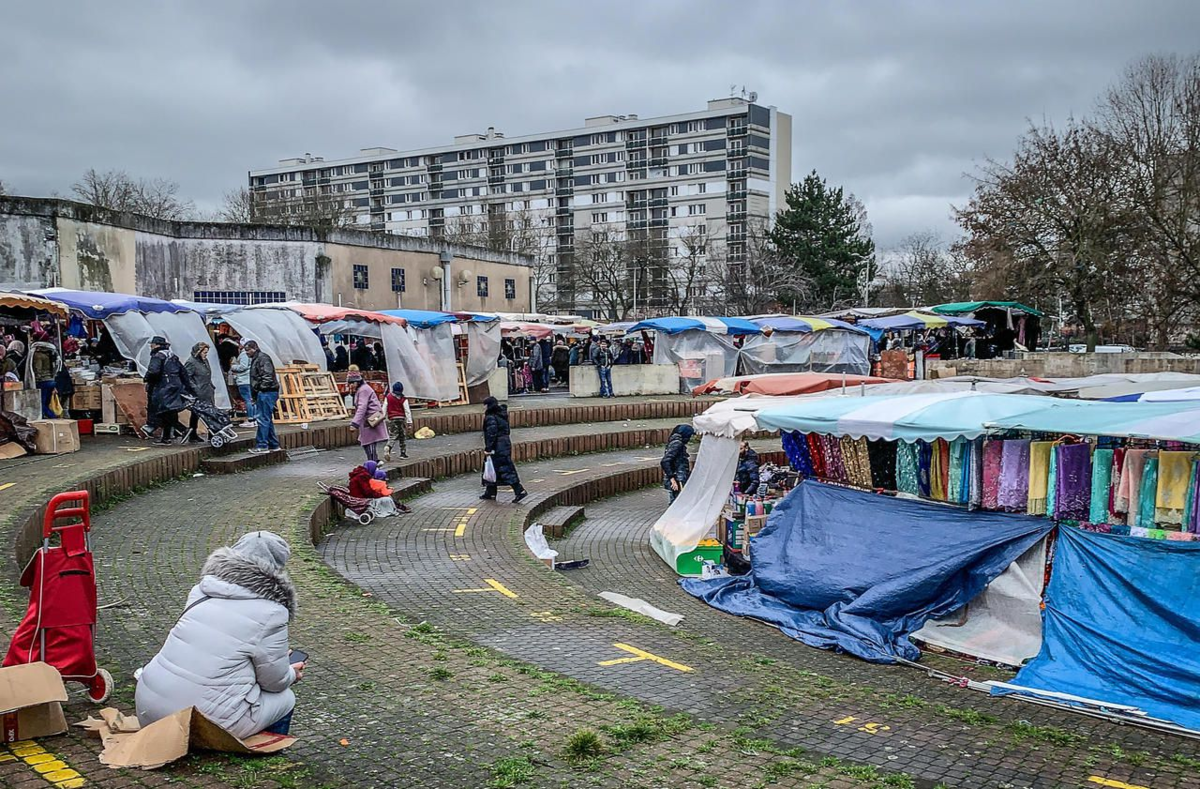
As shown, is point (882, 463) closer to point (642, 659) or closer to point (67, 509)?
point (642, 659)

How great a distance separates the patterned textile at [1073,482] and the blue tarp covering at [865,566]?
26 cm

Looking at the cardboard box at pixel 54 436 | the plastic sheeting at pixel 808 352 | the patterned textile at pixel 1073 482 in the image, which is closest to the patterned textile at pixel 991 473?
the patterned textile at pixel 1073 482

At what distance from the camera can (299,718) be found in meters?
5.36

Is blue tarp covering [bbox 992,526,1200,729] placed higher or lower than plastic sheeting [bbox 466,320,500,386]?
lower

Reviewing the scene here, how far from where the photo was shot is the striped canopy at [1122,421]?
8008 mm

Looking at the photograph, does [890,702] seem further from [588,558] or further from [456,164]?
[456,164]

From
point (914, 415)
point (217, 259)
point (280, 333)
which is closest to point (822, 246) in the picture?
point (217, 259)

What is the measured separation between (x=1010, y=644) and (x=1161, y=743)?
2.21 meters

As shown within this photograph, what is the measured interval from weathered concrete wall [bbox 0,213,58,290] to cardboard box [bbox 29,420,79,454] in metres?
14.4

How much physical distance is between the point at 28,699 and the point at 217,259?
32.8m

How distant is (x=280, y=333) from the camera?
20.8m

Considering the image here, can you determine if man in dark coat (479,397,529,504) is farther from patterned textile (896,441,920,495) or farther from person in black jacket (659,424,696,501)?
patterned textile (896,441,920,495)

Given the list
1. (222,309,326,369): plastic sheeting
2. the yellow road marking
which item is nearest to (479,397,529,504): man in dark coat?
the yellow road marking

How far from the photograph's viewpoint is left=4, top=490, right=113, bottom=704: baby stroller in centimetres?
505
